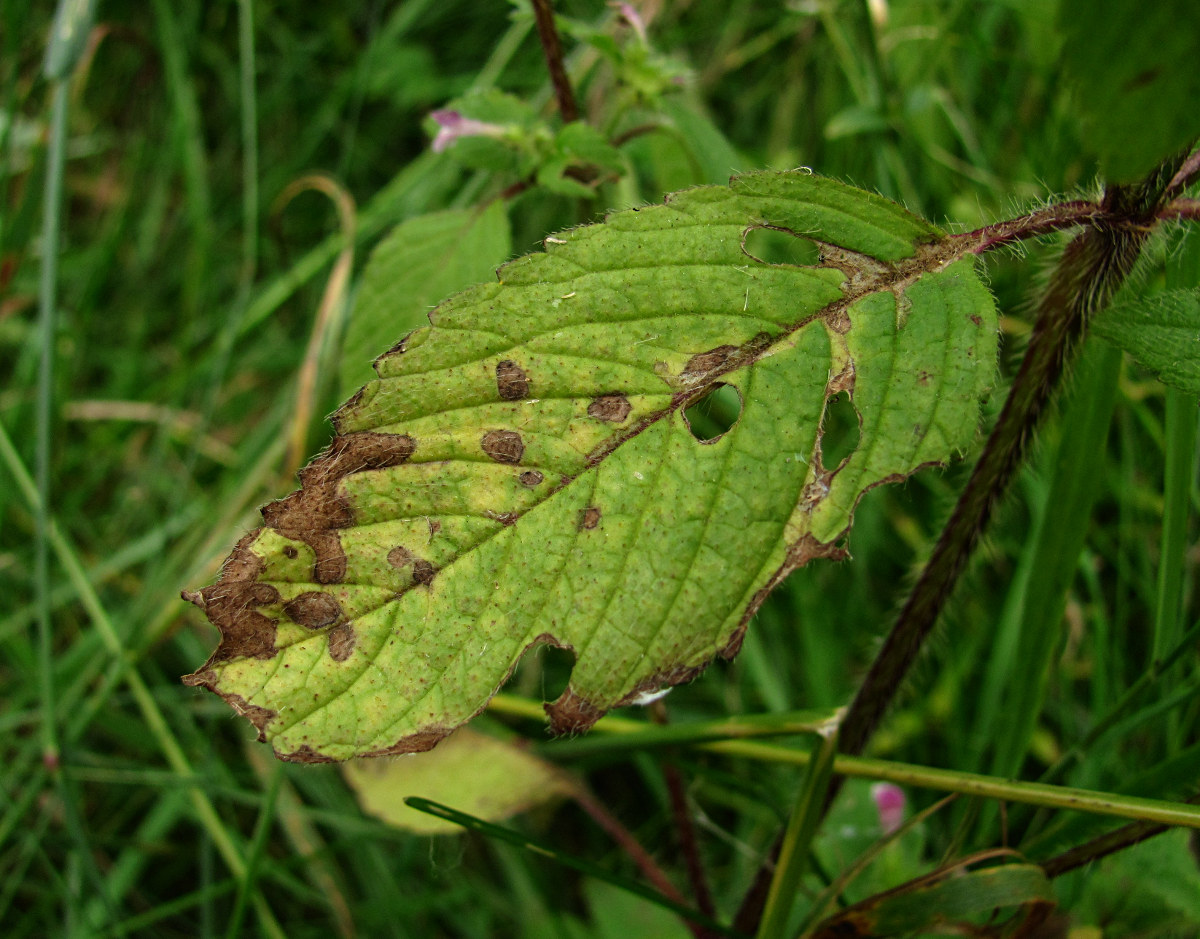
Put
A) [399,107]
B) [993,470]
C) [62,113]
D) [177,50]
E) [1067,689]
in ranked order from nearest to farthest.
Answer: [993,470] < [62,113] < [1067,689] < [177,50] < [399,107]

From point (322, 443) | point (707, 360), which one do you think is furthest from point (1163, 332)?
point (322, 443)

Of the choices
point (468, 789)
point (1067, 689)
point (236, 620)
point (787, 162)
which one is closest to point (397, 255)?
point (236, 620)

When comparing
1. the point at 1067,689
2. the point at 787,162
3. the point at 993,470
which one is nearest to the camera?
the point at 993,470

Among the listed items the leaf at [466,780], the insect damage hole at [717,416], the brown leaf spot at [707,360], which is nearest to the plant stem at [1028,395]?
the brown leaf spot at [707,360]

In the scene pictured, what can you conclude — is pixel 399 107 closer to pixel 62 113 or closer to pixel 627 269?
pixel 62 113

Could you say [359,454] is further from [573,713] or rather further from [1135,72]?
[1135,72]

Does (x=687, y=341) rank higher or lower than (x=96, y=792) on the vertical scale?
higher
